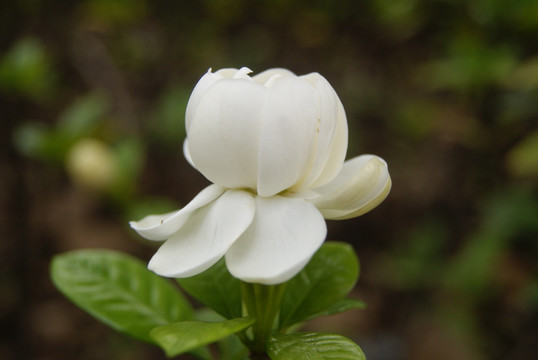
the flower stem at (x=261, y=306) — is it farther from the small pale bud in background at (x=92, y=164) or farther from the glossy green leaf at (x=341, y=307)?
the small pale bud in background at (x=92, y=164)

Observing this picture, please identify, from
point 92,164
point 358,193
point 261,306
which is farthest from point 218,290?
point 92,164

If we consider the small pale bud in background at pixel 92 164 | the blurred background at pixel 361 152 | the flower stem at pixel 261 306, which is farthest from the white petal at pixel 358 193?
the small pale bud in background at pixel 92 164

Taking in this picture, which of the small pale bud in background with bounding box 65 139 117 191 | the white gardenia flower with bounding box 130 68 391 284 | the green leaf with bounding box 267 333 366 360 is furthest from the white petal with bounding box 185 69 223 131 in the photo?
the small pale bud in background with bounding box 65 139 117 191

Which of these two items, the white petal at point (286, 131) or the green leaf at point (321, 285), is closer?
the white petal at point (286, 131)

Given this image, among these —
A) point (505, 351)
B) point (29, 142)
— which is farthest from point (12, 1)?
point (505, 351)

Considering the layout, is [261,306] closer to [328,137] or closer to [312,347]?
[312,347]

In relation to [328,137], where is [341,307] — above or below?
below

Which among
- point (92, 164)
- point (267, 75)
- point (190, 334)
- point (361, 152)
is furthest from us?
point (361, 152)
